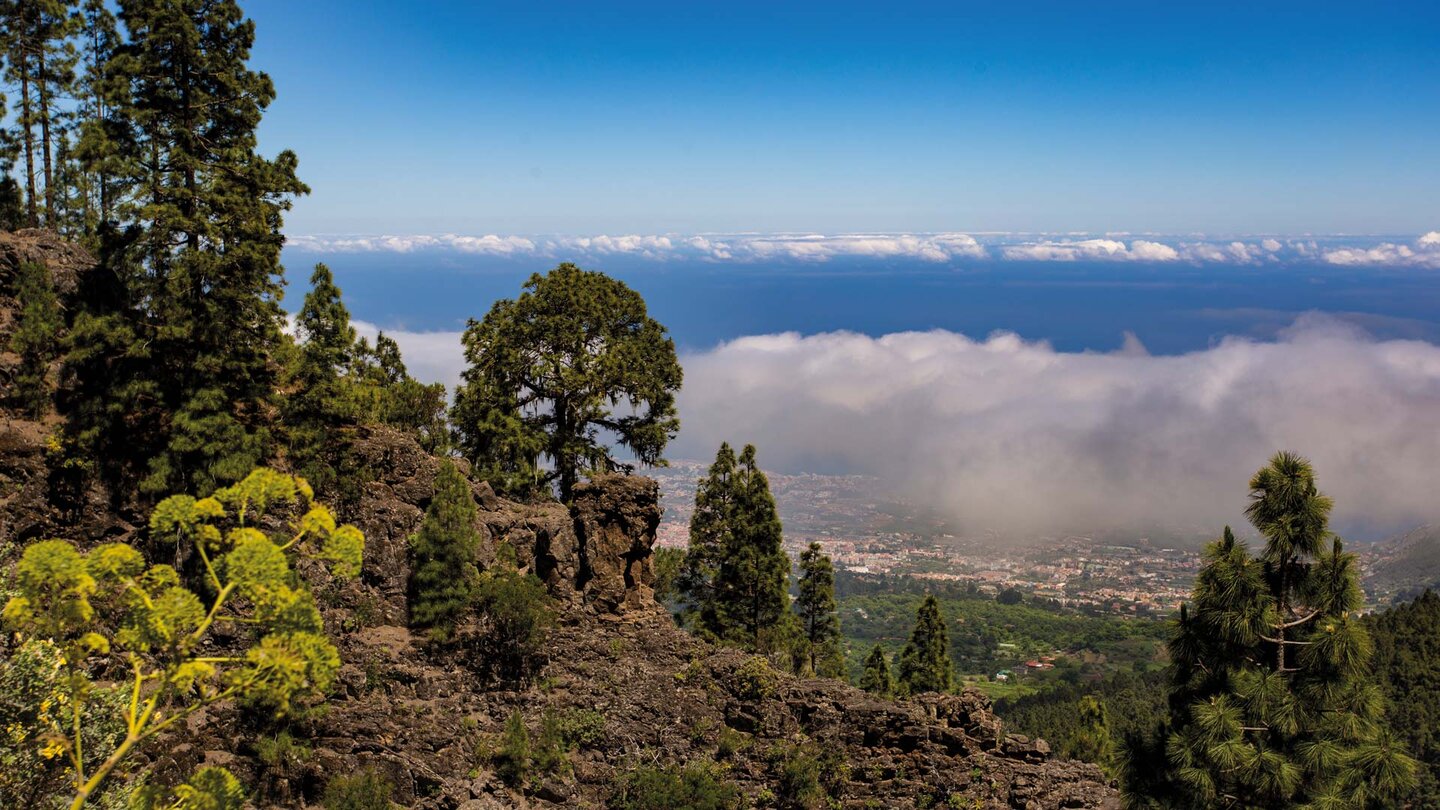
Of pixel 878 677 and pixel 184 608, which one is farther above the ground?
pixel 184 608

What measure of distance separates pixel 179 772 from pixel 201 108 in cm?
1625

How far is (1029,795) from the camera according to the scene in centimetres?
1828

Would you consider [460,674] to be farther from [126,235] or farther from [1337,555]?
[1337,555]

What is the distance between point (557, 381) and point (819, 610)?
18498mm

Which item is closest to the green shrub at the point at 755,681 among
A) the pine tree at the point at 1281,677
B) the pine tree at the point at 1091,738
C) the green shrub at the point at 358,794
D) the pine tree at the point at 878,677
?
the green shrub at the point at 358,794

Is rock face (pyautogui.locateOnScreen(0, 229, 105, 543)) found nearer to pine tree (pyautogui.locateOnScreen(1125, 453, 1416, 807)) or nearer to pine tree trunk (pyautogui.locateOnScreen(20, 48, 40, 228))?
pine tree trunk (pyautogui.locateOnScreen(20, 48, 40, 228))

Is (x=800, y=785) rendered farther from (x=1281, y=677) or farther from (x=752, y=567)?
(x=752, y=567)

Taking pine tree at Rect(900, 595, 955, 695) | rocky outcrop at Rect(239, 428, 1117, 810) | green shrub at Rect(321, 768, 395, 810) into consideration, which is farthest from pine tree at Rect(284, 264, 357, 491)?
pine tree at Rect(900, 595, 955, 695)

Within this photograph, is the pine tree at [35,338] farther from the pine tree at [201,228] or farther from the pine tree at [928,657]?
the pine tree at [928,657]

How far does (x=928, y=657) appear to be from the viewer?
134 ft

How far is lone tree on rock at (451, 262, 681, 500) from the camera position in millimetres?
28984

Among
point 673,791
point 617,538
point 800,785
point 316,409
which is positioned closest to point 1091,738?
point 800,785

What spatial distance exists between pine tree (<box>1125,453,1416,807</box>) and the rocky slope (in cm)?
695

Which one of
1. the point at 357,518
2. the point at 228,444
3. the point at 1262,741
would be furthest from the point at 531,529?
the point at 1262,741
